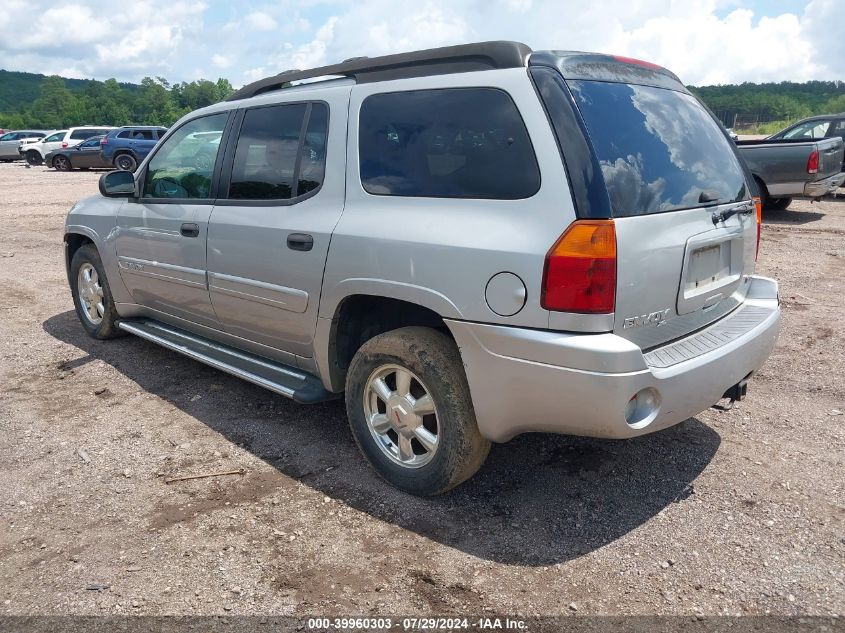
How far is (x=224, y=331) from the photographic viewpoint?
13.9 feet

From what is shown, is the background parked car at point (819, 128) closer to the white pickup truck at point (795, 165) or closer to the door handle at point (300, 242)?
the white pickup truck at point (795, 165)

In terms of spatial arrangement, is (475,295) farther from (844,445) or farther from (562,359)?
(844,445)

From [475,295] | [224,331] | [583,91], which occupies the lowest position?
[224,331]

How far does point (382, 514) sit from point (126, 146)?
24.6 meters

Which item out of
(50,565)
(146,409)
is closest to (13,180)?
(146,409)

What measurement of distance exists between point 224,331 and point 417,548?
201 centimetres

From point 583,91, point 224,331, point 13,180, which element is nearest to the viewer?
point 583,91

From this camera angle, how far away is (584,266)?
2549mm

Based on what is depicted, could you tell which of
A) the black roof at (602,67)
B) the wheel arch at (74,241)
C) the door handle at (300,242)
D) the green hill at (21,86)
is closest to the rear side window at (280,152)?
the door handle at (300,242)

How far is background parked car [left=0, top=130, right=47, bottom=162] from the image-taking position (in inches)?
1369

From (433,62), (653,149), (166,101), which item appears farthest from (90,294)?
(166,101)

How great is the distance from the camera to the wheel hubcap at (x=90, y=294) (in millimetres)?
5555

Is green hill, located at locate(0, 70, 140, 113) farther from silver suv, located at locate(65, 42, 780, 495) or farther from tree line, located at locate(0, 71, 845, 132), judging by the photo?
silver suv, located at locate(65, 42, 780, 495)

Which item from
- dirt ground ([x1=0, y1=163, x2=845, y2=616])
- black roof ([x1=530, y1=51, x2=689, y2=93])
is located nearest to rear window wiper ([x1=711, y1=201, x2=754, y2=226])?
black roof ([x1=530, y1=51, x2=689, y2=93])
